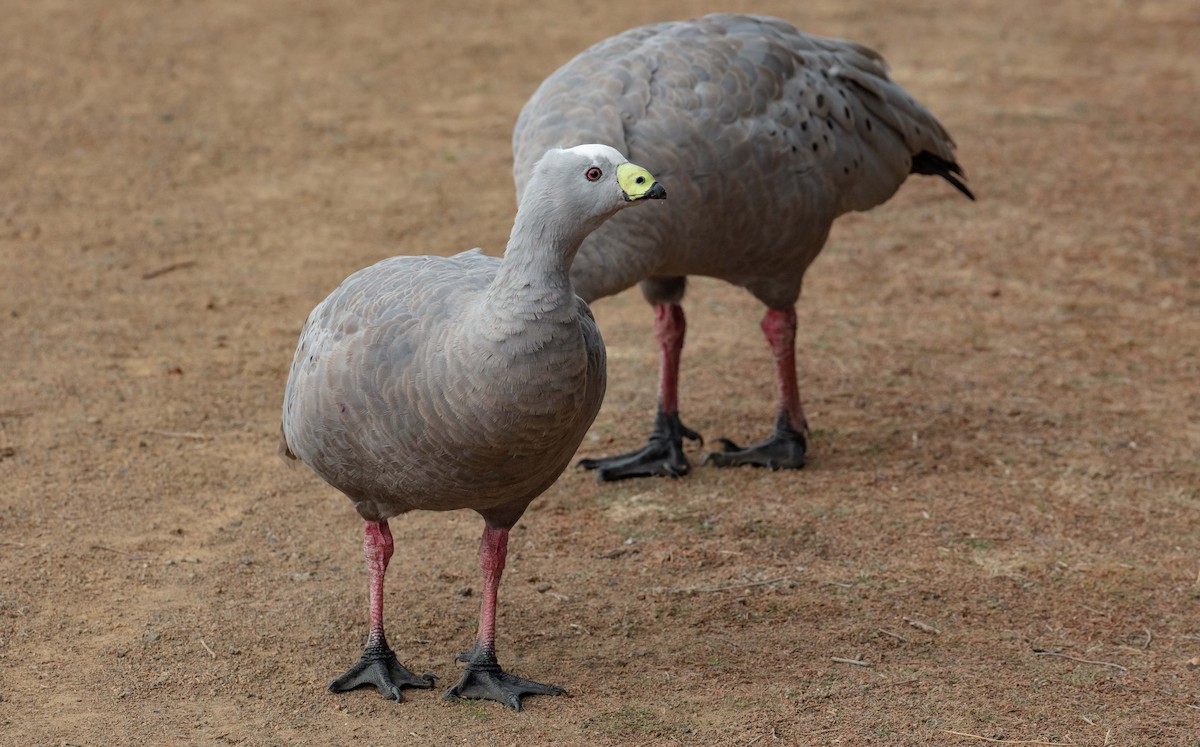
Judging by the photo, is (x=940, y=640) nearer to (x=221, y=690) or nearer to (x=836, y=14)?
(x=221, y=690)

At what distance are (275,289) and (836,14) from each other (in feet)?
25.1

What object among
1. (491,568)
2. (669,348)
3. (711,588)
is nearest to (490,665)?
(491,568)

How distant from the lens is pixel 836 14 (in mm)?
13875

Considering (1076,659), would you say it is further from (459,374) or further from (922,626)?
(459,374)

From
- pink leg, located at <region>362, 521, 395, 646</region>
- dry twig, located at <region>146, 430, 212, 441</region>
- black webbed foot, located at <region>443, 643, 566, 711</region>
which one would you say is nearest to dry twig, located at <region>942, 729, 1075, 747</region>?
black webbed foot, located at <region>443, 643, 566, 711</region>

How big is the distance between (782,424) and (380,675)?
275 centimetres

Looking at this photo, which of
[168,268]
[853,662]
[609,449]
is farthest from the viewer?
[168,268]

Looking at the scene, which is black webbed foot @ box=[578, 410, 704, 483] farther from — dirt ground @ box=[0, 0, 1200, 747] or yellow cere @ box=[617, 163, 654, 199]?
yellow cere @ box=[617, 163, 654, 199]

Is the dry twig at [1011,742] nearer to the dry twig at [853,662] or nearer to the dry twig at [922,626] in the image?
the dry twig at [853,662]

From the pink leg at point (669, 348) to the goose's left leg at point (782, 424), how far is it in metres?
0.35

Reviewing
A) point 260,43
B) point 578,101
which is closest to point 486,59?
point 260,43

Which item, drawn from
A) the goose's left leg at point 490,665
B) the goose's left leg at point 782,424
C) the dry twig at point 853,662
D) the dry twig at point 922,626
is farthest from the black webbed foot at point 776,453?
the goose's left leg at point 490,665

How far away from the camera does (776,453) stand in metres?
6.79

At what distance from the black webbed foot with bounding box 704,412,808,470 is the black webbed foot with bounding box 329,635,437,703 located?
92.4 inches
